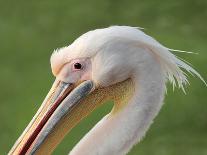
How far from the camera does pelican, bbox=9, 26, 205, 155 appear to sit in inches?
172

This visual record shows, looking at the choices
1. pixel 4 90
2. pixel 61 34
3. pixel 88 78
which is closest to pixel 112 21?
pixel 61 34

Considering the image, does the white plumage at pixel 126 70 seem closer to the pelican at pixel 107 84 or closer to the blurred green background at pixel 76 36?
the pelican at pixel 107 84

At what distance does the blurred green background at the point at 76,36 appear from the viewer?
800 cm

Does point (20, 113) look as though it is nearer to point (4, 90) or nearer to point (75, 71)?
point (4, 90)

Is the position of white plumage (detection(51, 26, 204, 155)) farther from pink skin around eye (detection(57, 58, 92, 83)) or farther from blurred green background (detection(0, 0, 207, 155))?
blurred green background (detection(0, 0, 207, 155))

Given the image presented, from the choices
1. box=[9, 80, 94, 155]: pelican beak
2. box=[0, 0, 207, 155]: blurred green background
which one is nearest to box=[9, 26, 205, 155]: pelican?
box=[9, 80, 94, 155]: pelican beak

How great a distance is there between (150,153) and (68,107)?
3.45 m

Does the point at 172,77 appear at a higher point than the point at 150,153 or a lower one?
higher

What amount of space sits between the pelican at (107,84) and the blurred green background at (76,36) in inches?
132

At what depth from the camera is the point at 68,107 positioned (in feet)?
14.6

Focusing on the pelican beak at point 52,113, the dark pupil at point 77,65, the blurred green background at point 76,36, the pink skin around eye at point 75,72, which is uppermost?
the dark pupil at point 77,65

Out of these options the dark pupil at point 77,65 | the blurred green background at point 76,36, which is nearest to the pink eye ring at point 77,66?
the dark pupil at point 77,65

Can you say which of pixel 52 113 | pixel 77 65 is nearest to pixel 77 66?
pixel 77 65

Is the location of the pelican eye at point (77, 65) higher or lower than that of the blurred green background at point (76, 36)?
higher
